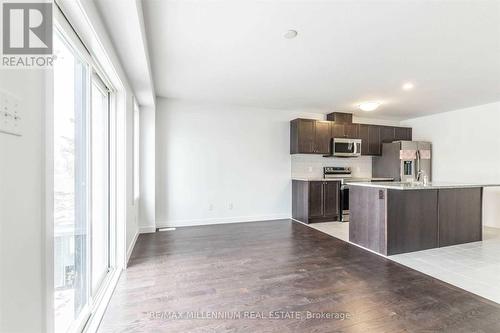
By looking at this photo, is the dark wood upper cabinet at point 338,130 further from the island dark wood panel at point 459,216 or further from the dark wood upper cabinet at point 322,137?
the island dark wood panel at point 459,216

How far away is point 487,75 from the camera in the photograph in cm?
332

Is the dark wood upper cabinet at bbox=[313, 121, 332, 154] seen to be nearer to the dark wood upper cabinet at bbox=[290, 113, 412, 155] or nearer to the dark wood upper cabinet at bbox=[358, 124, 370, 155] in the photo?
the dark wood upper cabinet at bbox=[290, 113, 412, 155]

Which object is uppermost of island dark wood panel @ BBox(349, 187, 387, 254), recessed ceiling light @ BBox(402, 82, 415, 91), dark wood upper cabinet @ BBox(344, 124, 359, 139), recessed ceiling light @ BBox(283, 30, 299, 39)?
recessed ceiling light @ BBox(283, 30, 299, 39)

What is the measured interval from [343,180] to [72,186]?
4841 mm

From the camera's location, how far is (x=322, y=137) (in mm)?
→ 5352

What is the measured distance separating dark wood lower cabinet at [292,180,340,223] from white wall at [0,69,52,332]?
456 cm

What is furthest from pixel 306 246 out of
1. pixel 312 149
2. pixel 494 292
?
pixel 312 149

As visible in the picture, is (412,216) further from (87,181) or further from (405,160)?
(87,181)

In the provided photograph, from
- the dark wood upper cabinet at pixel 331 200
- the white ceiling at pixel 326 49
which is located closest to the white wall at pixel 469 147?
the white ceiling at pixel 326 49

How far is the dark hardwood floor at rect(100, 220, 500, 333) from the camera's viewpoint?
5.89ft

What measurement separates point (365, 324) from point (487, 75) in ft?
12.7

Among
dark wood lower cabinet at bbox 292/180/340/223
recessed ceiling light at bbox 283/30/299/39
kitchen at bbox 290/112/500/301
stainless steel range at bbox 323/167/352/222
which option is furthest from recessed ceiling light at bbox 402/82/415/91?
recessed ceiling light at bbox 283/30/299/39

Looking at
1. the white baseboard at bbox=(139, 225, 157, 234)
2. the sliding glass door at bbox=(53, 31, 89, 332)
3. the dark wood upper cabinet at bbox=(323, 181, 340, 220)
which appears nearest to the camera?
the sliding glass door at bbox=(53, 31, 89, 332)

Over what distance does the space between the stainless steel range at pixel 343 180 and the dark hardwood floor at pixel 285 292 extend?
5.72 feet
